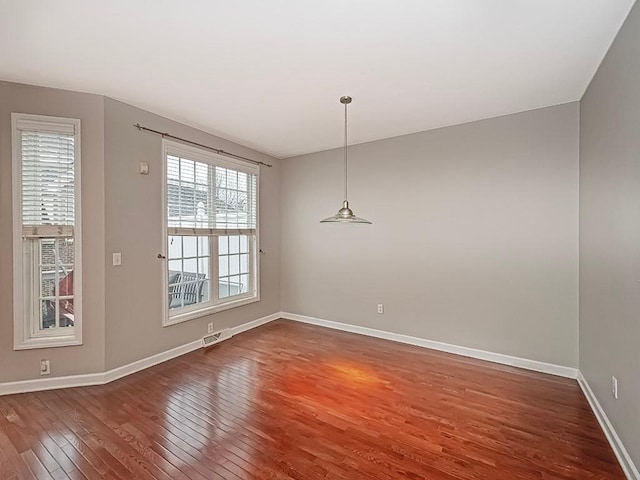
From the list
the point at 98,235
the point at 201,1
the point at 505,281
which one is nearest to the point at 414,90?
the point at 201,1

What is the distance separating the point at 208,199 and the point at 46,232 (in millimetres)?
1684

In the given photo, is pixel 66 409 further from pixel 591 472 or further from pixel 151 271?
pixel 591 472

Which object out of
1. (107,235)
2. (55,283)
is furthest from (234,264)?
(55,283)

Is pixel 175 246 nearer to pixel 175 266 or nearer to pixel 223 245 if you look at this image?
pixel 175 266

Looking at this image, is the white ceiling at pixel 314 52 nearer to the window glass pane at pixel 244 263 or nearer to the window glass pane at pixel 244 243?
the window glass pane at pixel 244 243

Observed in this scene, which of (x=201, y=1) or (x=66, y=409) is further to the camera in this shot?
(x=66, y=409)

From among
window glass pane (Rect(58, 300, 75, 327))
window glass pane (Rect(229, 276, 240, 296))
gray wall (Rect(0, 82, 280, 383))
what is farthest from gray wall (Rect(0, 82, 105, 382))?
window glass pane (Rect(229, 276, 240, 296))

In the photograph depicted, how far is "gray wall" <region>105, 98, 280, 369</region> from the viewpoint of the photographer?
311 cm

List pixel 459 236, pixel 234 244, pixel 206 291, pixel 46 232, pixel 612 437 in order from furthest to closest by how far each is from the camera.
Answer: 1. pixel 234 244
2. pixel 206 291
3. pixel 459 236
4. pixel 46 232
5. pixel 612 437

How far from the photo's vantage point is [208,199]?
4.15m

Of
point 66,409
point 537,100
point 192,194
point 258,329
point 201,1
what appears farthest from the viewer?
point 258,329

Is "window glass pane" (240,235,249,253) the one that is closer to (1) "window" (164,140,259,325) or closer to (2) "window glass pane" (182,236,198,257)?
(1) "window" (164,140,259,325)

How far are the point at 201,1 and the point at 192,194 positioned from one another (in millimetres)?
2434

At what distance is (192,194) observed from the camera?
3934 millimetres
